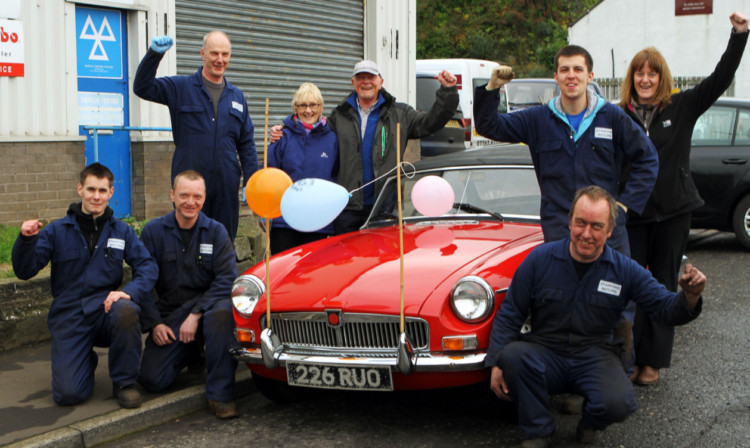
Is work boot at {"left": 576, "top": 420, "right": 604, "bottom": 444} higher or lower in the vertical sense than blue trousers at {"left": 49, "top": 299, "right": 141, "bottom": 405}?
lower

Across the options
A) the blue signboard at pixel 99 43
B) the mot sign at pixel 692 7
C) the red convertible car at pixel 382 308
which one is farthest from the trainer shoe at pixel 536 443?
the mot sign at pixel 692 7

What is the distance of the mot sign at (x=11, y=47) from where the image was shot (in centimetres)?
878

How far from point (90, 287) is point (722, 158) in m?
7.52

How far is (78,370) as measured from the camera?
5309mm

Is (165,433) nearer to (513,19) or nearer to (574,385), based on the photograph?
(574,385)

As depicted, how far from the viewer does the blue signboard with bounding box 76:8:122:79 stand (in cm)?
963

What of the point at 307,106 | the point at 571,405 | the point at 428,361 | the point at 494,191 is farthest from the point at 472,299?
the point at 307,106

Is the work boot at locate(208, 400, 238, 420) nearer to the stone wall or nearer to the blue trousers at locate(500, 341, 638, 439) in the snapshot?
the blue trousers at locate(500, 341, 638, 439)

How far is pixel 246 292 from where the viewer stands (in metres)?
5.26

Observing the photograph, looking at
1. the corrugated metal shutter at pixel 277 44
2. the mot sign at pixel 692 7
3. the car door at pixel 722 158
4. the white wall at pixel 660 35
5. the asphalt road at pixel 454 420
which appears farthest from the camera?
the mot sign at pixel 692 7

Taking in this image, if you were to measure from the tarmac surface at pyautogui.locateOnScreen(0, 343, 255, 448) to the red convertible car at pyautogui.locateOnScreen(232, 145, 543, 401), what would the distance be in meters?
0.56

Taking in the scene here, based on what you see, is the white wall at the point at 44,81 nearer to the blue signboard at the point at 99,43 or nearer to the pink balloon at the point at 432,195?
the blue signboard at the point at 99,43

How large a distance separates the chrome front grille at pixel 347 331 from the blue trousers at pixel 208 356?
1.51 ft

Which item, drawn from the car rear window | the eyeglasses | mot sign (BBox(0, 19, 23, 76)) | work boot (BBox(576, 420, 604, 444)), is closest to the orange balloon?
the eyeglasses
